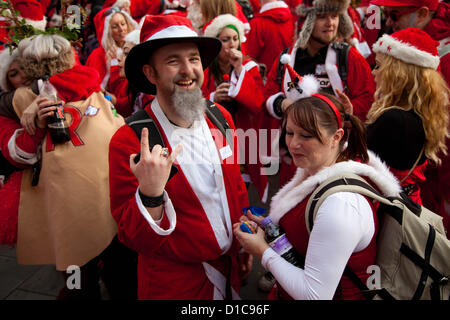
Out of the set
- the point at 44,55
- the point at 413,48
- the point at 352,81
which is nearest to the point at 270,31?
the point at 352,81

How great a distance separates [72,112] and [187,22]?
3.85ft

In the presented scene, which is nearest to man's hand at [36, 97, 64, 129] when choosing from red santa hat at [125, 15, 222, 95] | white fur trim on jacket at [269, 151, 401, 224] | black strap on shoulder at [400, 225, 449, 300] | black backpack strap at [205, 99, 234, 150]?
red santa hat at [125, 15, 222, 95]

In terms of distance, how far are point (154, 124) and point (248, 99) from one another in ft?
5.28

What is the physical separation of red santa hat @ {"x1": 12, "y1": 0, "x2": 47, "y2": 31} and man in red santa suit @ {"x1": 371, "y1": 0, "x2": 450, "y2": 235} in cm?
351

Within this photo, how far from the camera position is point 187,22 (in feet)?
6.59

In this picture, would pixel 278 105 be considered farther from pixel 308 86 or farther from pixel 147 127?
pixel 147 127

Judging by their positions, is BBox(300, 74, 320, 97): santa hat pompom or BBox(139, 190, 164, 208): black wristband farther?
BBox(300, 74, 320, 97): santa hat pompom

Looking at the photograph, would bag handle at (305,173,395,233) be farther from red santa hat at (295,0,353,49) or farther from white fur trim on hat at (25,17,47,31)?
white fur trim on hat at (25,17,47,31)

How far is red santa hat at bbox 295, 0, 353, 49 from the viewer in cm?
330

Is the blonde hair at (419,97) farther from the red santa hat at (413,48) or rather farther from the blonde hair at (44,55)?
the blonde hair at (44,55)

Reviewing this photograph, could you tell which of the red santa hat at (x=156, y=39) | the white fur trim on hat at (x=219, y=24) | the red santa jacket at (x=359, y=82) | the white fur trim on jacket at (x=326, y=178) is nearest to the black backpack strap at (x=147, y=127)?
the red santa hat at (x=156, y=39)

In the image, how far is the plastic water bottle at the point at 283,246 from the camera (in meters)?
1.57

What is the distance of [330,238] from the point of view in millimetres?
1323

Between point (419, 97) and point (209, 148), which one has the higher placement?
point (419, 97)
